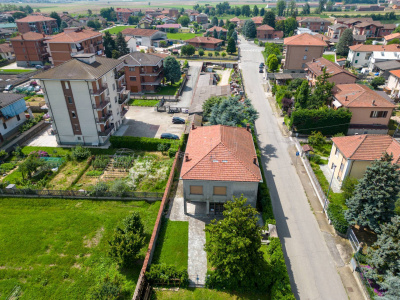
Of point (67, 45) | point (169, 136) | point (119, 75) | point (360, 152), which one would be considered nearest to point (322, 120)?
point (360, 152)

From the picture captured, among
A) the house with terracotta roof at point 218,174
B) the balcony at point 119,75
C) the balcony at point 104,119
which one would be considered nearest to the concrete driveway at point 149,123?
the balcony at point 104,119

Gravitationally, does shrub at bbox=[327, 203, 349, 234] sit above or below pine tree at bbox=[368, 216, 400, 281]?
below

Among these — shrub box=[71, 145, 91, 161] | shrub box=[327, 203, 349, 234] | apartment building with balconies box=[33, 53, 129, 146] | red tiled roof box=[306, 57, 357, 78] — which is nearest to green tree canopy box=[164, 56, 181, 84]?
apartment building with balconies box=[33, 53, 129, 146]

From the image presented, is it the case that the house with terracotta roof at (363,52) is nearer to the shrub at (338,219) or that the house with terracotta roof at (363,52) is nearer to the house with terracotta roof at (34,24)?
the shrub at (338,219)

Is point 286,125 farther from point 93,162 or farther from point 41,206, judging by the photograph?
point 41,206

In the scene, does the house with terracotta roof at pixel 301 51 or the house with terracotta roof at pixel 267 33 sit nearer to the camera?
the house with terracotta roof at pixel 301 51

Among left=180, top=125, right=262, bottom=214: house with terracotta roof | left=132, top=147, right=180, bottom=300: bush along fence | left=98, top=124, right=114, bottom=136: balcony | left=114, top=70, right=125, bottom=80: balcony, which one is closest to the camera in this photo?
left=132, top=147, right=180, bottom=300: bush along fence

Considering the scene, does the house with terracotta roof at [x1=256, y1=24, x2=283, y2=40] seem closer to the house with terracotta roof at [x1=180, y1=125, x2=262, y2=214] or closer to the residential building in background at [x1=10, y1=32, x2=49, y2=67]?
the residential building in background at [x1=10, y1=32, x2=49, y2=67]
